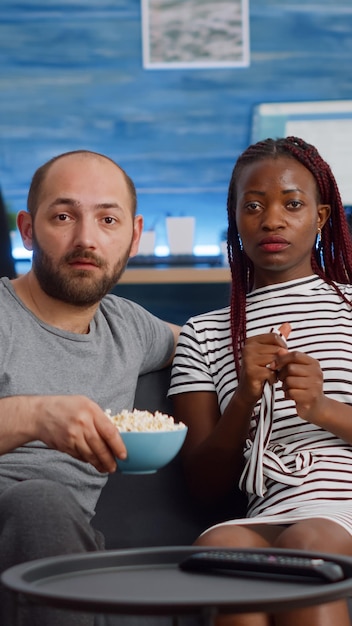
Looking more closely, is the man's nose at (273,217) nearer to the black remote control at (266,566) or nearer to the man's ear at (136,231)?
the man's ear at (136,231)

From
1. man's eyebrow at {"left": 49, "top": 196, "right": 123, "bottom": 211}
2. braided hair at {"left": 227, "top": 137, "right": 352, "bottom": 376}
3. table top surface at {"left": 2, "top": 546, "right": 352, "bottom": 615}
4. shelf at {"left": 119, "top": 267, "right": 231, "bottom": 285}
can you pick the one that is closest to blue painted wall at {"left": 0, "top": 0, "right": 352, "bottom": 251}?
shelf at {"left": 119, "top": 267, "right": 231, "bottom": 285}

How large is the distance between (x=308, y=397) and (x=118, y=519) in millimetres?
507

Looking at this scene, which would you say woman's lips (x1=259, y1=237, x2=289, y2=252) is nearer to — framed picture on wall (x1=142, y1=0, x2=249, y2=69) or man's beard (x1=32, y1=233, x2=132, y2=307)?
man's beard (x1=32, y1=233, x2=132, y2=307)

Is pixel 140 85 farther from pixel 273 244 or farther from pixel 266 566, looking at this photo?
pixel 266 566

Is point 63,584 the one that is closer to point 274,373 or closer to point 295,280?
point 274,373

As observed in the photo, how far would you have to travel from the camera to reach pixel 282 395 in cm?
168

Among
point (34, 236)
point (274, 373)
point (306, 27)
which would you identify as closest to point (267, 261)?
point (274, 373)

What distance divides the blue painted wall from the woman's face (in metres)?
2.29

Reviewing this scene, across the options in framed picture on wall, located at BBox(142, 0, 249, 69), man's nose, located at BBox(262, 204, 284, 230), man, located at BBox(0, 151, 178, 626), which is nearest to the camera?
man, located at BBox(0, 151, 178, 626)

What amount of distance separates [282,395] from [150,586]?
769mm

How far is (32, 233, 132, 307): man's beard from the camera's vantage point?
1.65 meters

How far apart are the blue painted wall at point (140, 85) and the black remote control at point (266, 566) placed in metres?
3.11

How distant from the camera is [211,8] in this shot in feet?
13.2

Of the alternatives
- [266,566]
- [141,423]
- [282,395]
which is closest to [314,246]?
[282,395]
